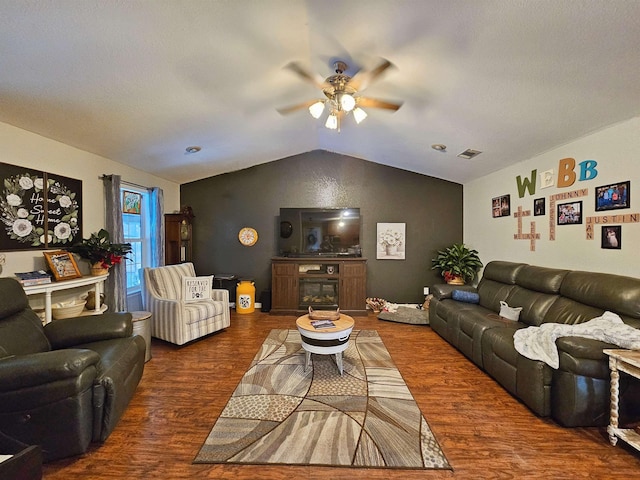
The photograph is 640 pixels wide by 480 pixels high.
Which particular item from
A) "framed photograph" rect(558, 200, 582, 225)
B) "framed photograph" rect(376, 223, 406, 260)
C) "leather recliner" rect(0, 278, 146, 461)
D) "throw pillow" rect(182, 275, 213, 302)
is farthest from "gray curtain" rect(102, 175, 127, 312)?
"framed photograph" rect(558, 200, 582, 225)

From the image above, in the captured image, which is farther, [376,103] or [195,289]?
[195,289]

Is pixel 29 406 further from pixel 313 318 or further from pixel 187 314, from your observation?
pixel 313 318

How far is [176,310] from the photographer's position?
3.51 meters

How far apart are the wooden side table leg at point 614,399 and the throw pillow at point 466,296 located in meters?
2.06

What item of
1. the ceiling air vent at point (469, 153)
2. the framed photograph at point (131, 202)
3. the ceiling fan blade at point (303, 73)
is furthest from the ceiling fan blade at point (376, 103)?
the framed photograph at point (131, 202)

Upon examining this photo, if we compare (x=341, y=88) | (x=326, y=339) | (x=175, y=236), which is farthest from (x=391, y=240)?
(x=175, y=236)

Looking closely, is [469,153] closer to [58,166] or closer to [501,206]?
[501,206]

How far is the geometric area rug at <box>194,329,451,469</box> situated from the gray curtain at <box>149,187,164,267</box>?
268 centimetres

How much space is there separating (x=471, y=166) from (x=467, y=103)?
1.96 meters

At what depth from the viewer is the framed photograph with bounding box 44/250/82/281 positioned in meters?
2.87

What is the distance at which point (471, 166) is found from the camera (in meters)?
4.54

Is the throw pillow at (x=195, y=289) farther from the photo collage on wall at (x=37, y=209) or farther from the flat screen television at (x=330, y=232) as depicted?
the flat screen television at (x=330, y=232)

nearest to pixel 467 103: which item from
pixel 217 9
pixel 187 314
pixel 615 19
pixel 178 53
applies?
pixel 615 19

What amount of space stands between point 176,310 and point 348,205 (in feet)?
11.3
